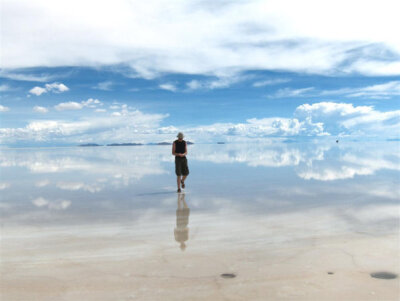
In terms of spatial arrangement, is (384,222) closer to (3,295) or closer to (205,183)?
(3,295)

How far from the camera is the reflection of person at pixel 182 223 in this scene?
7.24 meters

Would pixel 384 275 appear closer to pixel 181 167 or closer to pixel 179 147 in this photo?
pixel 181 167

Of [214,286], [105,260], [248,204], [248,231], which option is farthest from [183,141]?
[214,286]

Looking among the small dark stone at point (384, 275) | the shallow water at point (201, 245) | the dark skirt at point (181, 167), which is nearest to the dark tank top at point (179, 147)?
the dark skirt at point (181, 167)

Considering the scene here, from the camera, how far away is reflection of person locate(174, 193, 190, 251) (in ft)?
23.8

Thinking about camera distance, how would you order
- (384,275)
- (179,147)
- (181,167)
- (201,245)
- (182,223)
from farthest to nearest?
1. (179,147)
2. (181,167)
3. (182,223)
4. (201,245)
5. (384,275)

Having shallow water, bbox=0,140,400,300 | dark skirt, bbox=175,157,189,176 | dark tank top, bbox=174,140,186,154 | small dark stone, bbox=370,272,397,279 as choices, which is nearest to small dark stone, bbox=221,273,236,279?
shallow water, bbox=0,140,400,300

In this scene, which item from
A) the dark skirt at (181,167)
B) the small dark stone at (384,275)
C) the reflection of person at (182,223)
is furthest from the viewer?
the dark skirt at (181,167)

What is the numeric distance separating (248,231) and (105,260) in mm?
3235

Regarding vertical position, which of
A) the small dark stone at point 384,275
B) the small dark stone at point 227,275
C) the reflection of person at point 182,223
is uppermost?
the reflection of person at point 182,223

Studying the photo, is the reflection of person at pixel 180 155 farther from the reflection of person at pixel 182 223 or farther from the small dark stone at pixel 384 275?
the small dark stone at pixel 384 275

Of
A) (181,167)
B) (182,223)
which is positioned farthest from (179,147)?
(182,223)

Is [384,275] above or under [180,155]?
under

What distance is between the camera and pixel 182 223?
28.5 ft
